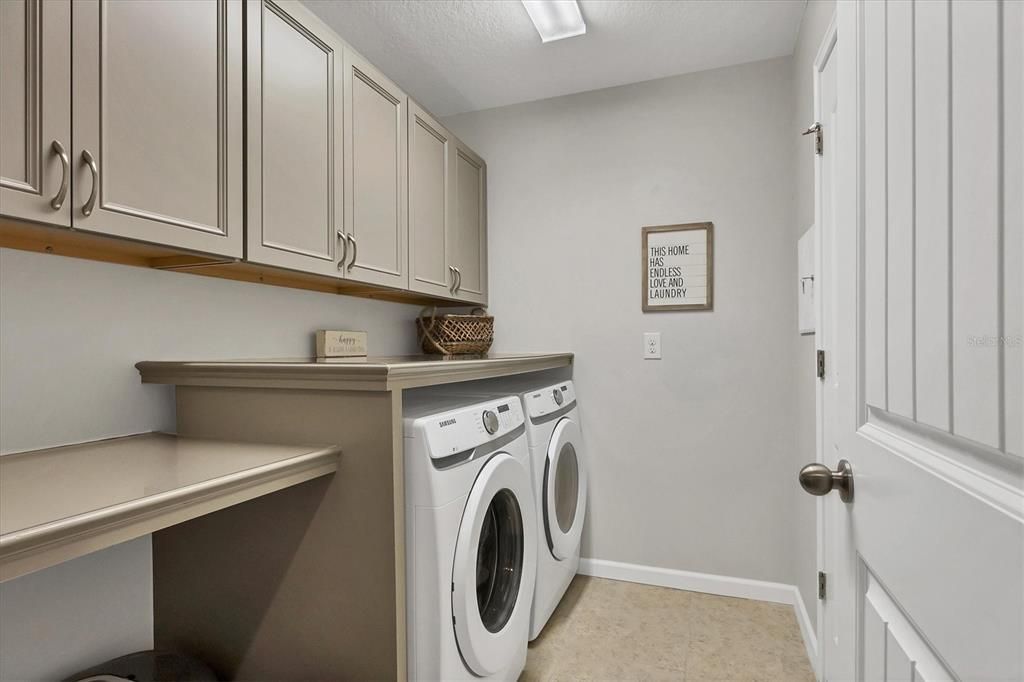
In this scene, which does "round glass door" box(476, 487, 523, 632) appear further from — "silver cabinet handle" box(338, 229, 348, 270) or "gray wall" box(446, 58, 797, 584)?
"gray wall" box(446, 58, 797, 584)

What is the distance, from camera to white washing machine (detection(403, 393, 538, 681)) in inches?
49.8

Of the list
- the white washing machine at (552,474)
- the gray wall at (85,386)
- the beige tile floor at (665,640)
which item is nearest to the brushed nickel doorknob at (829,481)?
the white washing machine at (552,474)

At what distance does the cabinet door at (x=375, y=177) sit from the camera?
1.84 metres

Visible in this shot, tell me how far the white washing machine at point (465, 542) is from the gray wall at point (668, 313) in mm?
1067

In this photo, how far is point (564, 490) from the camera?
7.59 ft

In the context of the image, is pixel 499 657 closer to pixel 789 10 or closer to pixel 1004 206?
pixel 1004 206

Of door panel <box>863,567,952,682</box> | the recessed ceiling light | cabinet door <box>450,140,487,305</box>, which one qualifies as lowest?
Result: door panel <box>863,567,952,682</box>

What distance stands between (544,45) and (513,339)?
1.37m

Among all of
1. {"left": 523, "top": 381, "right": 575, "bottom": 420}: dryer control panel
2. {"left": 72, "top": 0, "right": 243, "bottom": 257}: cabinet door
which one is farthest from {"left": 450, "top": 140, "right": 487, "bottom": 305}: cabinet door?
{"left": 72, "top": 0, "right": 243, "bottom": 257}: cabinet door

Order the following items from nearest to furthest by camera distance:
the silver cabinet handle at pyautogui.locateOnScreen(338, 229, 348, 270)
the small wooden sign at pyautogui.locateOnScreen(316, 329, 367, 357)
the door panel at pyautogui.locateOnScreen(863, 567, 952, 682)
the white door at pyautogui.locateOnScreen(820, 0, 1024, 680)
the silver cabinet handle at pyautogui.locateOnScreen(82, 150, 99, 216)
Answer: the white door at pyautogui.locateOnScreen(820, 0, 1024, 680), the door panel at pyautogui.locateOnScreen(863, 567, 952, 682), the silver cabinet handle at pyautogui.locateOnScreen(82, 150, 99, 216), the silver cabinet handle at pyautogui.locateOnScreen(338, 229, 348, 270), the small wooden sign at pyautogui.locateOnScreen(316, 329, 367, 357)

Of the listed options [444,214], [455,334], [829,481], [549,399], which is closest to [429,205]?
[444,214]

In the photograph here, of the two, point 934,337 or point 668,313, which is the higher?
point 668,313

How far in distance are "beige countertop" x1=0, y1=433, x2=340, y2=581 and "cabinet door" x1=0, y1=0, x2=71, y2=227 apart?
0.50 m

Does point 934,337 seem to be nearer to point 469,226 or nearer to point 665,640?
point 665,640
